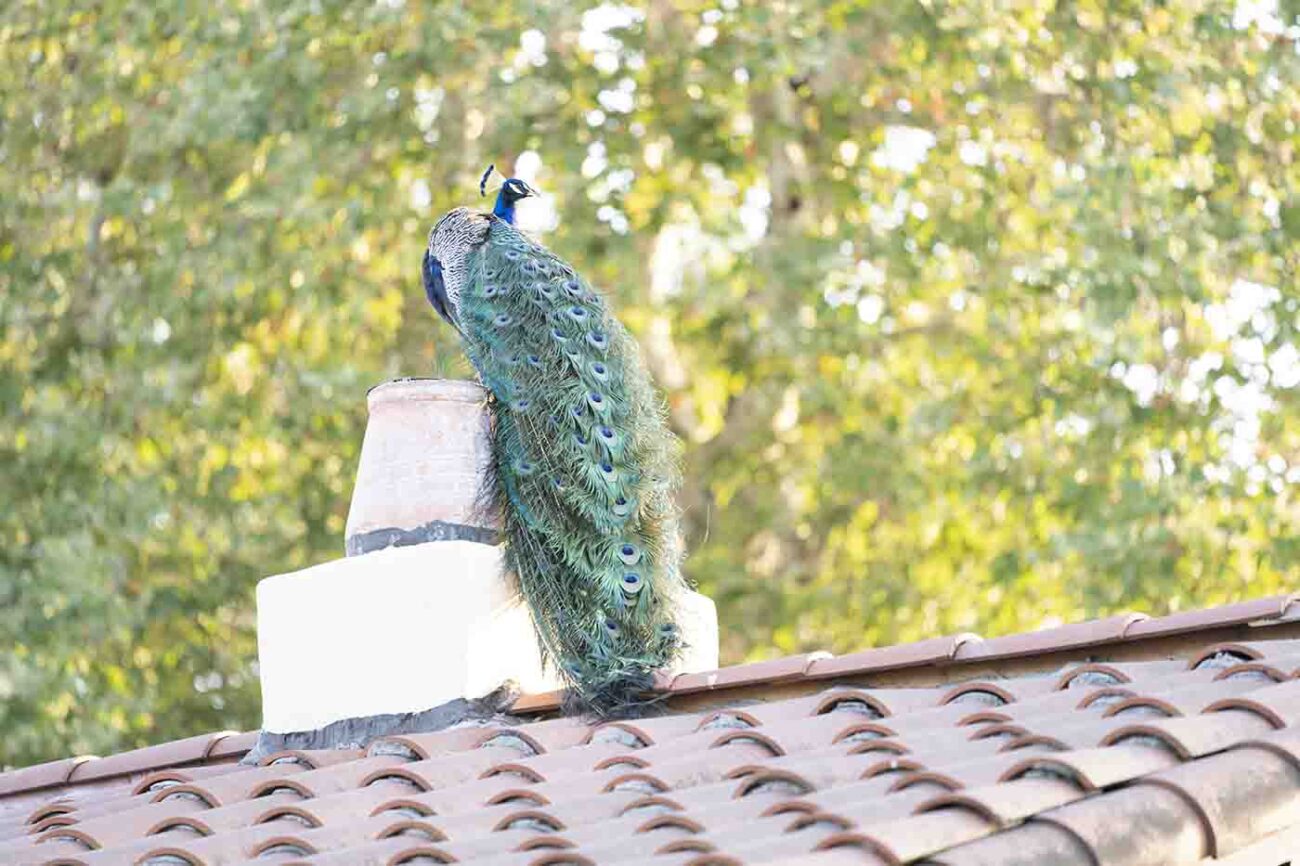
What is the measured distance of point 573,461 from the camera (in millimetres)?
4684

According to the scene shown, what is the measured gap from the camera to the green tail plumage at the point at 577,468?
445 centimetres

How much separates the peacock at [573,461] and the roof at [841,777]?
21 centimetres

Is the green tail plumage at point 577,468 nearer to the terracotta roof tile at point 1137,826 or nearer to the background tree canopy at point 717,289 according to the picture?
the terracotta roof tile at point 1137,826

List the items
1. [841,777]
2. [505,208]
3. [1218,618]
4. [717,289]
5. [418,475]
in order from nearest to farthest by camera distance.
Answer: [841,777] < [1218,618] < [418,475] < [505,208] < [717,289]

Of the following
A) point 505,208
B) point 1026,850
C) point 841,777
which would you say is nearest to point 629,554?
point 505,208

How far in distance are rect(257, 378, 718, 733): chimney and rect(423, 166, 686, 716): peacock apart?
0.07 meters

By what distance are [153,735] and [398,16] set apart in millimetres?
4274

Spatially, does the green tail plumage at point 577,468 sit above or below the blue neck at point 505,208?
below

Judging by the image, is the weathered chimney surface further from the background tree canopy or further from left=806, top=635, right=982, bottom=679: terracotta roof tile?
the background tree canopy

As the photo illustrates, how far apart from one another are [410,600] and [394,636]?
0.26ft

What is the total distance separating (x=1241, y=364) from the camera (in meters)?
11.3

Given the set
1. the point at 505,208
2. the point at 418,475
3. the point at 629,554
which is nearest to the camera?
the point at 418,475

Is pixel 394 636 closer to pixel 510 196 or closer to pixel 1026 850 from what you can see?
pixel 510 196

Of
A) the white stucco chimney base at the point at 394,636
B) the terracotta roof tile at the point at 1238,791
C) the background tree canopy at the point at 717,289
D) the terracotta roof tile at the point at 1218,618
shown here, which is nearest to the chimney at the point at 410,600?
the white stucco chimney base at the point at 394,636
